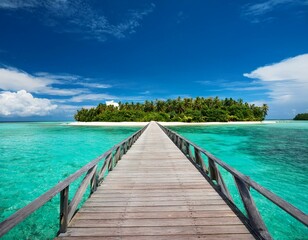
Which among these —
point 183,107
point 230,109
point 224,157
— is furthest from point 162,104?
point 224,157

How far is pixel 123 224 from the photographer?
11.0 ft

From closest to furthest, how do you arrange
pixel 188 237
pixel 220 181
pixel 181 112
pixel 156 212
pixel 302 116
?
pixel 188 237, pixel 156 212, pixel 220 181, pixel 181 112, pixel 302 116

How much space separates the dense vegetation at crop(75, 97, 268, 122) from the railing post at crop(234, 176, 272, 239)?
66.5 metres

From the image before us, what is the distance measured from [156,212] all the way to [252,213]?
1.65 metres

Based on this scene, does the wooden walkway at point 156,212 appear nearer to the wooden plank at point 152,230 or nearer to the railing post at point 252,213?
the wooden plank at point 152,230

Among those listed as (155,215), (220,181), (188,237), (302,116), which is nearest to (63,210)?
(155,215)

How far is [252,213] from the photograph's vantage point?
10.7 feet

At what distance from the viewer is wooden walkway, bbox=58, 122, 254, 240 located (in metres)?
3.10

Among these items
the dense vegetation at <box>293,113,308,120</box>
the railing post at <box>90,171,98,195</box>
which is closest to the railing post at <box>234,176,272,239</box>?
the railing post at <box>90,171,98,195</box>

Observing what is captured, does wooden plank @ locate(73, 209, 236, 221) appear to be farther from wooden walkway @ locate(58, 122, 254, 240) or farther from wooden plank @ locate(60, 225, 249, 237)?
wooden plank @ locate(60, 225, 249, 237)

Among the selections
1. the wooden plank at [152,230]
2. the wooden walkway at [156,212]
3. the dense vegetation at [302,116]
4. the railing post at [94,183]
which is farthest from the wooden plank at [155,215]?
the dense vegetation at [302,116]

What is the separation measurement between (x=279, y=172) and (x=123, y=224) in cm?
1061

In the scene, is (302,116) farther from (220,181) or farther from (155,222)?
(155,222)

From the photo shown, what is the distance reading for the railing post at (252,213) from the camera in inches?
118
